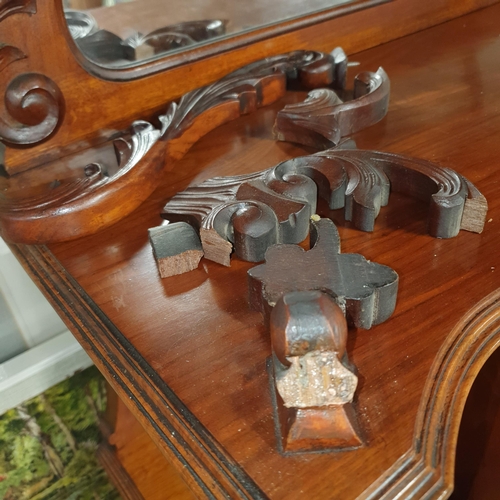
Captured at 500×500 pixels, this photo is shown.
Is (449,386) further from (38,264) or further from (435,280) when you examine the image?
(38,264)

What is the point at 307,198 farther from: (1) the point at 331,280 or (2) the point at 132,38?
(2) the point at 132,38

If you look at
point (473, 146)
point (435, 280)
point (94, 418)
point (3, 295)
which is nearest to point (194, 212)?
point (435, 280)

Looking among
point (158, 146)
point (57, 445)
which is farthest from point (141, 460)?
point (158, 146)

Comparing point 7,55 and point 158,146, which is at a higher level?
point 7,55

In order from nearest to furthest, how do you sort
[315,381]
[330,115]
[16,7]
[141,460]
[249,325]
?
[315,381], [249,325], [16,7], [330,115], [141,460]

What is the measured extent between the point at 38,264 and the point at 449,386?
0.42 m

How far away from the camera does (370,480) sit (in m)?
0.36

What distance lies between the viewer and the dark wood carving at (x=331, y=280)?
447 mm

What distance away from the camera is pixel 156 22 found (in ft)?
2.60

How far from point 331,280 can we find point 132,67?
462 mm

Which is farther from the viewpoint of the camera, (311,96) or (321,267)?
(311,96)

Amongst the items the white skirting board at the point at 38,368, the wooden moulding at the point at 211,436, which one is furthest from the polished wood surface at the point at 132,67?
the white skirting board at the point at 38,368

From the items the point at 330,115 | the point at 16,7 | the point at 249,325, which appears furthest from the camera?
the point at 330,115

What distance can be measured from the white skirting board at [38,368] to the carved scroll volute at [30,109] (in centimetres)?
42
